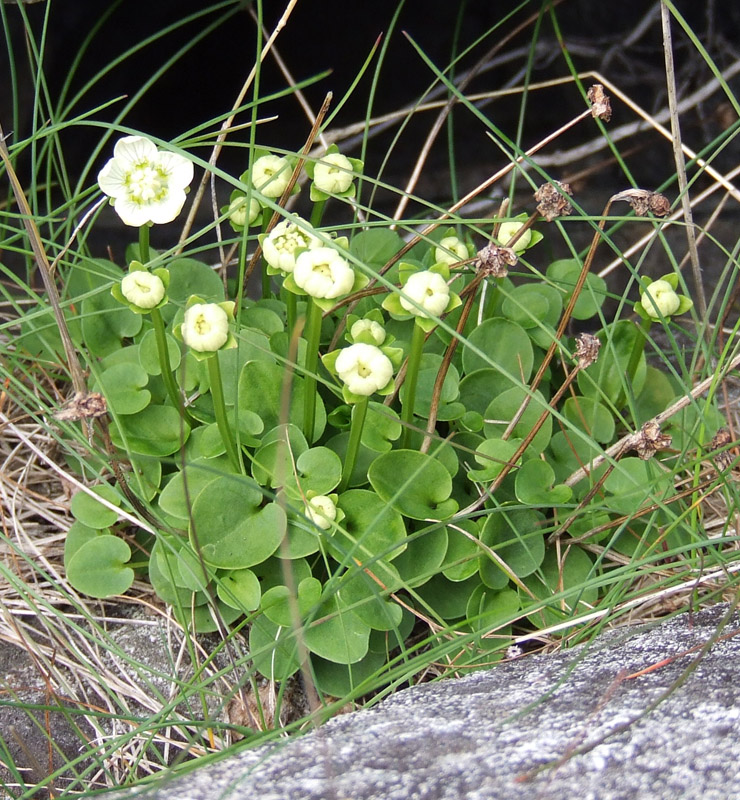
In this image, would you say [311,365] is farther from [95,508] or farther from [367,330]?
[95,508]

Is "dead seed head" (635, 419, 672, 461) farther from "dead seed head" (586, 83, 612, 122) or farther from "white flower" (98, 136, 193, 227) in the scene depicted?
"white flower" (98, 136, 193, 227)

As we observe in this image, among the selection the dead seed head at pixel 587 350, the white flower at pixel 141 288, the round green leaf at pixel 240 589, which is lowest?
the round green leaf at pixel 240 589

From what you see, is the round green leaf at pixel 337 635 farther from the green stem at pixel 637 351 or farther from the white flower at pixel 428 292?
the green stem at pixel 637 351

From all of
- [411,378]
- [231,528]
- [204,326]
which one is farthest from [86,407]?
[411,378]

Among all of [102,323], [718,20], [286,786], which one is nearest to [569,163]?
[718,20]

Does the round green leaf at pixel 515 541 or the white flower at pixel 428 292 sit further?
the round green leaf at pixel 515 541

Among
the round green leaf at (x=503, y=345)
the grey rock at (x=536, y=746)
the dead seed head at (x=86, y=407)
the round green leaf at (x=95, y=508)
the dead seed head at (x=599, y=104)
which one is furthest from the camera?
the round green leaf at (x=503, y=345)

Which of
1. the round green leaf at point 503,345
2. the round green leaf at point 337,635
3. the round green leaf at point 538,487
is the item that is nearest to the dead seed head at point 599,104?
the round green leaf at point 503,345

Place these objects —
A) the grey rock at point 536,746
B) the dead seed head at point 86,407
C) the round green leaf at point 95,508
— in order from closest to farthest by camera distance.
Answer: the grey rock at point 536,746
the dead seed head at point 86,407
the round green leaf at point 95,508
